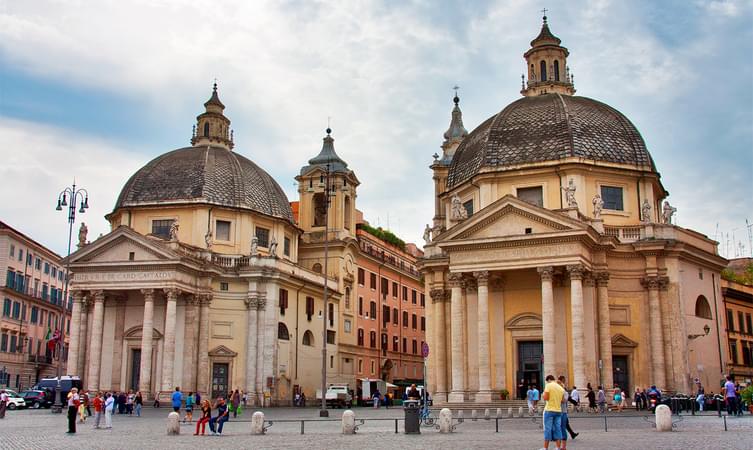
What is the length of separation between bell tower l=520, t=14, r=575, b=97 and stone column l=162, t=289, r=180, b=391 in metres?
26.7

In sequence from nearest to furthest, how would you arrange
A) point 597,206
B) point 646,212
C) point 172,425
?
point 172,425 → point 597,206 → point 646,212

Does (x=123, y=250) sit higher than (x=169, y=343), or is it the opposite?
(x=123, y=250)

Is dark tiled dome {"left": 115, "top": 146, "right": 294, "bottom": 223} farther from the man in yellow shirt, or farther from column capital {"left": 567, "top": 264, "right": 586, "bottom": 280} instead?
the man in yellow shirt

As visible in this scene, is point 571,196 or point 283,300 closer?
point 571,196

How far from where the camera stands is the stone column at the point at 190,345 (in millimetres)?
53000

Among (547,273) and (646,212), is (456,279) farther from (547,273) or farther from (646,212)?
(646,212)

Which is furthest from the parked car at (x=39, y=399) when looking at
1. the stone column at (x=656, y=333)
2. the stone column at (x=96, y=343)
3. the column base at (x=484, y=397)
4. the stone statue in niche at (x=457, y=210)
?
the stone column at (x=656, y=333)

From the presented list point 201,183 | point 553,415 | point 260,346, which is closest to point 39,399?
point 260,346

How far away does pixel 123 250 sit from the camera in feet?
171

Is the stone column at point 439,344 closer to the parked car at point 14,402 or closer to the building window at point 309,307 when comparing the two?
the building window at point 309,307

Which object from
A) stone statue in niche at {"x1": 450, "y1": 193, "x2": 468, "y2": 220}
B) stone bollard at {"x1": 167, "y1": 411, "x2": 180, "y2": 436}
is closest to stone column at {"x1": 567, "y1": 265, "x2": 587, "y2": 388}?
stone statue in niche at {"x1": 450, "y1": 193, "x2": 468, "y2": 220}

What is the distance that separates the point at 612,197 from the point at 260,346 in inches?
1013

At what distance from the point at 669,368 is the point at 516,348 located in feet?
26.4

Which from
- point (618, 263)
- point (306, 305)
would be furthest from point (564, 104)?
point (306, 305)
